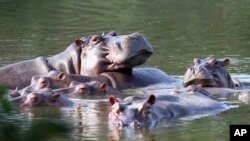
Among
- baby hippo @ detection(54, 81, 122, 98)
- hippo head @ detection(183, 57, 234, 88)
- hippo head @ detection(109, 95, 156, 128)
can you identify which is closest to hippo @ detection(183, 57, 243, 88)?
hippo head @ detection(183, 57, 234, 88)

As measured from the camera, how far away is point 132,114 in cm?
576

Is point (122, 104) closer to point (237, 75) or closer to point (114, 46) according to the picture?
point (114, 46)

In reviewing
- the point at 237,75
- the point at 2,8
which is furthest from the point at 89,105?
the point at 2,8

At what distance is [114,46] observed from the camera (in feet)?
30.2

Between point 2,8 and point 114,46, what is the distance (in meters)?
13.3

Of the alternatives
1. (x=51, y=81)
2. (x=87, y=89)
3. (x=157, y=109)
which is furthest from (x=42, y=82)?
(x=157, y=109)

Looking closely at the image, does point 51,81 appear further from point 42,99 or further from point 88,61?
point 42,99

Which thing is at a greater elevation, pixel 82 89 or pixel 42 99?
pixel 82 89

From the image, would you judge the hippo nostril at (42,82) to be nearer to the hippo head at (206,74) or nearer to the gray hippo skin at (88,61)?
the gray hippo skin at (88,61)

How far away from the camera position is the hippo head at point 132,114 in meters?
5.74

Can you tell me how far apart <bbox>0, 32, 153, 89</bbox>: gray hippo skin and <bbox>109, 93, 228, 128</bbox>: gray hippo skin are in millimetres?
1909

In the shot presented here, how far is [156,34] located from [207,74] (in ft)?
23.0

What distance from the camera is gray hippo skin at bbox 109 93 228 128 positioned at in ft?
19.0

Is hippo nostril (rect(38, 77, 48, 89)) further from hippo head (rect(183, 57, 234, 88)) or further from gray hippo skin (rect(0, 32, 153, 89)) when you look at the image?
hippo head (rect(183, 57, 234, 88))
